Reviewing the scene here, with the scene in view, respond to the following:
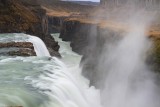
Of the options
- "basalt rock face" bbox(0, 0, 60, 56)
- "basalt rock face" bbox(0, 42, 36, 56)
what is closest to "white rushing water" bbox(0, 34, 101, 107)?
"basalt rock face" bbox(0, 42, 36, 56)

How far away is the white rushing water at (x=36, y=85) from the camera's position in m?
12.1

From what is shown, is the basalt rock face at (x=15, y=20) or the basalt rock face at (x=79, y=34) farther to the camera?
the basalt rock face at (x=79, y=34)

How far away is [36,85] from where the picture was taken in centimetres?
1412

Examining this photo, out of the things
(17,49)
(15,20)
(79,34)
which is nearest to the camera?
(17,49)

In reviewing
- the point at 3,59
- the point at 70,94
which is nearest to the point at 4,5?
the point at 3,59

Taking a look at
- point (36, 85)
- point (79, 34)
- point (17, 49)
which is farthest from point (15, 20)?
point (36, 85)

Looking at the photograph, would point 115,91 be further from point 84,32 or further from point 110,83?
point 84,32

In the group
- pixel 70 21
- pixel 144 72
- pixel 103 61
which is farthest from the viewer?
pixel 70 21

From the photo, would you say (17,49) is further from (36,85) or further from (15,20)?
(15,20)

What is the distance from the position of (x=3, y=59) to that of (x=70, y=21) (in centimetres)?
4719

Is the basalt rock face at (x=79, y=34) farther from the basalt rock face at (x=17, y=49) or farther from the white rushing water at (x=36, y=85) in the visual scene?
the white rushing water at (x=36, y=85)

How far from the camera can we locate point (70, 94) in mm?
14180

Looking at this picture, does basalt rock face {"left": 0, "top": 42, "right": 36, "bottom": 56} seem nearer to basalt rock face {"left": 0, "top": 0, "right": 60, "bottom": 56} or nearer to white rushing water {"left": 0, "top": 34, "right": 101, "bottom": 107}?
white rushing water {"left": 0, "top": 34, "right": 101, "bottom": 107}

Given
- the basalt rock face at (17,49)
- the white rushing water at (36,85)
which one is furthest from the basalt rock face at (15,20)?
the white rushing water at (36,85)
